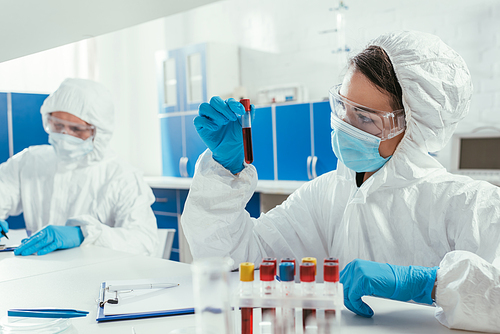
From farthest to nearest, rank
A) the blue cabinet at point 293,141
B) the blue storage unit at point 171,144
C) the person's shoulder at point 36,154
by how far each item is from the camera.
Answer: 1. the blue storage unit at point 171,144
2. the blue cabinet at point 293,141
3. the person's shoulder at point 36,154

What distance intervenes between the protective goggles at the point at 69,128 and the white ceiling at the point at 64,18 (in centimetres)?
119

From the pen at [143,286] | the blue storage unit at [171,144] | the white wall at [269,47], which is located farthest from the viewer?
the blue storage unit at [171,144]

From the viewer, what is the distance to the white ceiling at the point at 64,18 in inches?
28.3

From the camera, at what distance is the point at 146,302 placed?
2.96 feet

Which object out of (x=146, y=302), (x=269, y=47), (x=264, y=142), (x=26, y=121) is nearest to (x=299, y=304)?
(x=146, y=302)

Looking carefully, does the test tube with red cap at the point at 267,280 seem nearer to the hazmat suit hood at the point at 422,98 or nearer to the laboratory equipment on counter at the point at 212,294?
the laboratory equipment on counter at the point at 212,294

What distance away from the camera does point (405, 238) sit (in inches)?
44.4

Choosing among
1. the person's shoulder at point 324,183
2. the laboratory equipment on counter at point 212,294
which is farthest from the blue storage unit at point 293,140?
the laboratory equipment on counter at point 212,294

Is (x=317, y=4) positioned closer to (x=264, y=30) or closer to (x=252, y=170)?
(x=264, y=30)

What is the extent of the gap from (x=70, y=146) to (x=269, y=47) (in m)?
2.57

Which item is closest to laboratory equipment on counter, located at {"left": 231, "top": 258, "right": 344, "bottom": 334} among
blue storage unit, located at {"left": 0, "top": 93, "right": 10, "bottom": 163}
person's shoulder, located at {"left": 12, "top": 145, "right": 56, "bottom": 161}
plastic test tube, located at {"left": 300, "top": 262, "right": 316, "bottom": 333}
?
plastic test tube, located at {"left": 300, "top": 262, "right": 316, "bottom": 333}

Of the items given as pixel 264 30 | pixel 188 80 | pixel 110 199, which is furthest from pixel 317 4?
pixel 110 199

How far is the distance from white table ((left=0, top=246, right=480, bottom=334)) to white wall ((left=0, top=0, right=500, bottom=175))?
146 cm

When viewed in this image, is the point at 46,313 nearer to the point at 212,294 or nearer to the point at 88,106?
the point at 212,294
